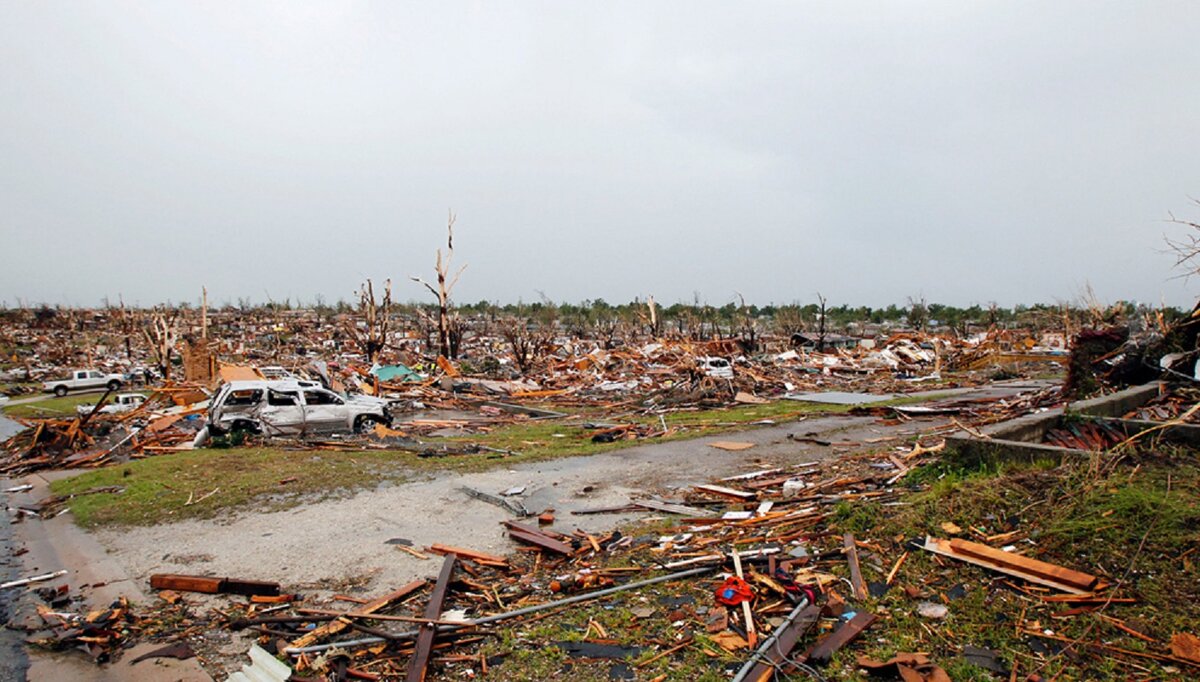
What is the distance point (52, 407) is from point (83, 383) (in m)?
6.44

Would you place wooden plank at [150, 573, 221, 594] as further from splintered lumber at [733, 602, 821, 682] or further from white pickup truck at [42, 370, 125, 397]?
white pickup truck at [42, 370, 125, 397]

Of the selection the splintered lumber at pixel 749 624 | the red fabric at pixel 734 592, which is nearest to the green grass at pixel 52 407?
the red fabric at pixel 734 592

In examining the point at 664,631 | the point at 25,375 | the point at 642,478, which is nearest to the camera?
the point at 664,631

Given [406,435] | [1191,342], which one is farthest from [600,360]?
[1191,342]

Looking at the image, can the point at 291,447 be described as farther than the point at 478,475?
Yes

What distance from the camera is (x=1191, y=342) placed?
10.2 meters

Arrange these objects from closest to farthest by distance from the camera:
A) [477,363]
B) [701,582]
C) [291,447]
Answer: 1. [701,582]
2. [291,447]
3. [477,363]

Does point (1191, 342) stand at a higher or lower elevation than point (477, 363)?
higher

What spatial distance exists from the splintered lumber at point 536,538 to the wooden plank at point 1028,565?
3.55m

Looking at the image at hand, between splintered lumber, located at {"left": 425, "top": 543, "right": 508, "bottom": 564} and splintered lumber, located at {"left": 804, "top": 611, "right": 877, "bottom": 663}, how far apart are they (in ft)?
10.6

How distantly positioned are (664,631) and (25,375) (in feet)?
155

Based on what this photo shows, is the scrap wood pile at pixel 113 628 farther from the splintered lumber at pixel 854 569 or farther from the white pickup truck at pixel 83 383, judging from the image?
the white pickup truck at pixel 83 383

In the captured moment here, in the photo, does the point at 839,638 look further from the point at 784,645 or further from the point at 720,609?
the point at 720,609

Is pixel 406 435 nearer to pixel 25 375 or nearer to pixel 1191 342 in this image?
pixel 1191 342
